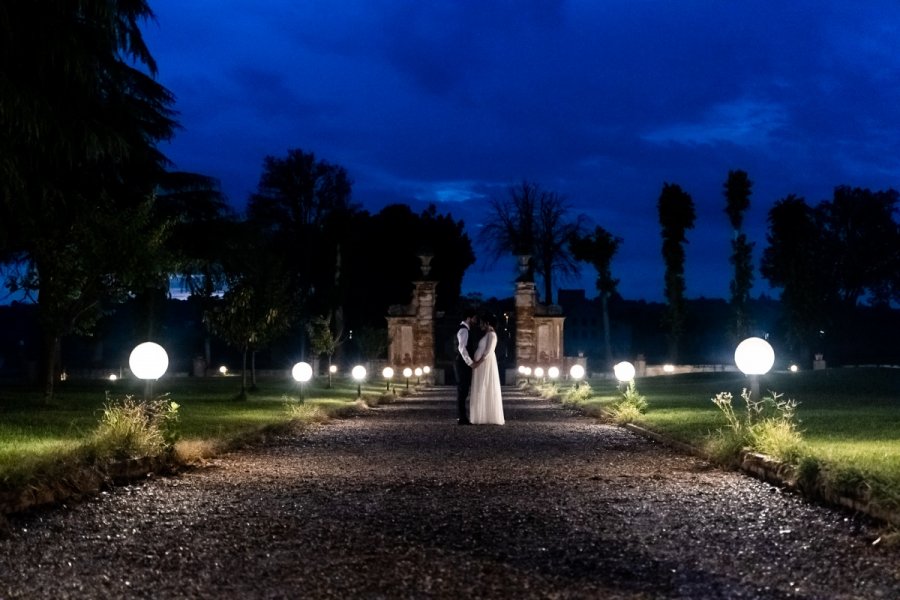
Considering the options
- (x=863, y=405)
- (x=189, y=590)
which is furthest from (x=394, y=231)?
(x=189, y=590)

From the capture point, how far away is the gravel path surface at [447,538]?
250 inches

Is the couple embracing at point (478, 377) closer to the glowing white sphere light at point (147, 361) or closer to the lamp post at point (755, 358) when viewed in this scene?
the lamp post at point (755, 358)

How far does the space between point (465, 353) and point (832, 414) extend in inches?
260

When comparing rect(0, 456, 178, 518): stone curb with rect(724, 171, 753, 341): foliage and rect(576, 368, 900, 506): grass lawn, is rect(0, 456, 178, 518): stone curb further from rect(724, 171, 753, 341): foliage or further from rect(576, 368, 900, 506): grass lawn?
rect(724, 171, 753, 341): foliage

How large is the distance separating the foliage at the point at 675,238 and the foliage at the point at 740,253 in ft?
9.58

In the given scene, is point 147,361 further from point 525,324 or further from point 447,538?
point 525,324

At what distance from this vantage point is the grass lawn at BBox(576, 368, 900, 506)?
33.2ft

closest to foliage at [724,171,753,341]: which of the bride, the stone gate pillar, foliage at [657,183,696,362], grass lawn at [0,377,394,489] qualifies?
foliage at [657,183,696,362]

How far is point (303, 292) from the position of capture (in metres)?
66.6

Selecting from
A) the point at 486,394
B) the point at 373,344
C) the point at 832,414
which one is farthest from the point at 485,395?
the point at 373,344

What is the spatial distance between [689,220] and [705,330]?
38281mm

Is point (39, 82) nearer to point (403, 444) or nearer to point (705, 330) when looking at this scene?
point (403, 444)

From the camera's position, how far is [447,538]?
7848 mm

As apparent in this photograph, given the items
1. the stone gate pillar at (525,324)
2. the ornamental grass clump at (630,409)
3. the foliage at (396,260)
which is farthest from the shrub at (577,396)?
the foliage at (396,260)
